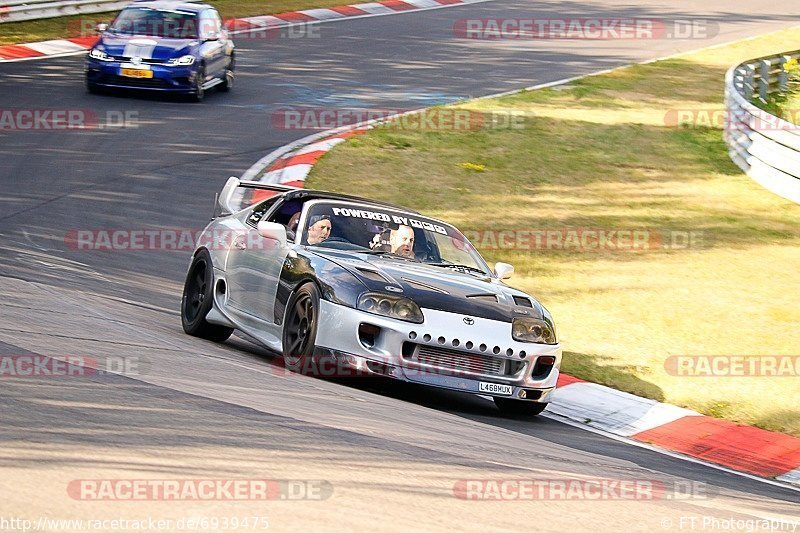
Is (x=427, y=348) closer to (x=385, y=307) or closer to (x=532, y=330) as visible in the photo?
(x=385, y=307)

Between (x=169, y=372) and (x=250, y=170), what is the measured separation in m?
9.49

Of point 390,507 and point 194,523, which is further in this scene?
point 390,507

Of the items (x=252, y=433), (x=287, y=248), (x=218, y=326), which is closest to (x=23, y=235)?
(x=218, y=326)

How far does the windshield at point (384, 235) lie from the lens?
922 centimetres

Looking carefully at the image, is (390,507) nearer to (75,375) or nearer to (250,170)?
(75,375)

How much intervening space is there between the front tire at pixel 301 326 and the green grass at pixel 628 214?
273 centimetres

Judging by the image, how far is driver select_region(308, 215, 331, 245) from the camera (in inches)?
361

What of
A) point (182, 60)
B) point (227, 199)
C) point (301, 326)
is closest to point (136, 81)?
point (182, 60)

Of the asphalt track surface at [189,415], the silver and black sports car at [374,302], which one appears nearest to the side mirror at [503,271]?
the silver and black sports car at [374,302]

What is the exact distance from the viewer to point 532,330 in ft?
28.0

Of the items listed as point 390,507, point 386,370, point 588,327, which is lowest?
point 588,327

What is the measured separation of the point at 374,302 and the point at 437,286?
1.81 feet

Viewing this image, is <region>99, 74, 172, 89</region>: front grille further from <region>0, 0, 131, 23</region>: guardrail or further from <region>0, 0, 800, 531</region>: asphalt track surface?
<region>0, 0, 131, 23</region>: guardrail

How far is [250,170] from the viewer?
1666 cm
